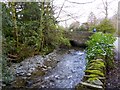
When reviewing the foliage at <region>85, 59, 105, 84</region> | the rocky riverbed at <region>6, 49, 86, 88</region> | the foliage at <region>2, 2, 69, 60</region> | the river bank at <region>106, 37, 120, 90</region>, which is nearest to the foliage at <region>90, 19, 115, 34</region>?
the foliage at <region>2, 2, 69, 60</region>

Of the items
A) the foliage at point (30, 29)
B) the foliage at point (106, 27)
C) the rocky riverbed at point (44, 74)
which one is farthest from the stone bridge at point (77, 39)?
the rocky riverbed at point (44, 74)

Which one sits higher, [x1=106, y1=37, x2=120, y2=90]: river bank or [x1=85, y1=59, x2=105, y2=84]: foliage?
[x1=85, y1=59, x2=105, y2=84]: foliage

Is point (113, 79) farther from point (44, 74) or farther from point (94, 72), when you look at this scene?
point (44, 74)

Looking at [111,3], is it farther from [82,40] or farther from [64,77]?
[64,77]

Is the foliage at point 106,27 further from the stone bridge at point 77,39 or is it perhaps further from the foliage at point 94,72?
the foliage at point 94,72

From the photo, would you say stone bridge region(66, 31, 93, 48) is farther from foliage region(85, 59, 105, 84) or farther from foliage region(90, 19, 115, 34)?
foliage region(85, 59, 105, 84)

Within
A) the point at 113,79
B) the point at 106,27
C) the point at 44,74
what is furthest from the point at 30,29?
the point at 106,27

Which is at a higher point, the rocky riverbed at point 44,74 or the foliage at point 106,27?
the foliage at point 106,27

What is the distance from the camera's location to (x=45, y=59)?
20.7 feet

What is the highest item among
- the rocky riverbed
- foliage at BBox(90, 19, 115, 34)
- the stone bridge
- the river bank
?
foliage at BBox(90, 19, 115, 34)

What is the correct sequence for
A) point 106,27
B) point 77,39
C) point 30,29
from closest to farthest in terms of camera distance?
point 30,29 < point 77,39 < point 106,27

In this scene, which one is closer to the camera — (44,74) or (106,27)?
(44,74)

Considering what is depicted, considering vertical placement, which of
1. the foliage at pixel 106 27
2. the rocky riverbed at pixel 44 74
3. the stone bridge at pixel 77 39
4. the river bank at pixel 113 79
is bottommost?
the rocky riverbed at pixel 44 74

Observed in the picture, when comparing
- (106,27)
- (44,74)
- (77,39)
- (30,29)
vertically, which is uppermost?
(30,29)
